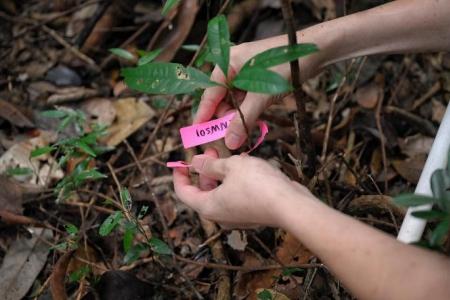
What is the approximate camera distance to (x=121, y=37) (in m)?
2.42

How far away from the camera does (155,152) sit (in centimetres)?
206

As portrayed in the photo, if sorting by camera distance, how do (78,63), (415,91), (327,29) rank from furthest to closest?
(78,63) → (415,91) → (327,29)

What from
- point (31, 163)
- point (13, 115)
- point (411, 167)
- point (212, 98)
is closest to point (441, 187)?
point (212, 98)

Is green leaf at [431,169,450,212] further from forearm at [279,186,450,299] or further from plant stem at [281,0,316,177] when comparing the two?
plant stem at [281,0,316,177]

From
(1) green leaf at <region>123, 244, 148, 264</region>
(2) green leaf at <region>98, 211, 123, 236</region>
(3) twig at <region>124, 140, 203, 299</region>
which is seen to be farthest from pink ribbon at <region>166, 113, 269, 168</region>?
(3) twig at <region>124, 140, 203, 299</region>

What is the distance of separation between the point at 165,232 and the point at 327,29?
0.86 meters

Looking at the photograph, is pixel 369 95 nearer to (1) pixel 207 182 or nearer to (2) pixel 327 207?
(1) pixel 207 182

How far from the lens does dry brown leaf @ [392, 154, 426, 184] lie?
1.85 metres

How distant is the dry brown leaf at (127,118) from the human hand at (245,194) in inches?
34.5

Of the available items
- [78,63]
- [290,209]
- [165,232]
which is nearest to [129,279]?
[165,232]

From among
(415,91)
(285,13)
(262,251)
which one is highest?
(285,13)

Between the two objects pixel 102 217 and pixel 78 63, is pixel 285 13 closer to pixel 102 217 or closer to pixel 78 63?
pixel 102 217

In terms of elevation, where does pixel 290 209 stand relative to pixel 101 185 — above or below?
above

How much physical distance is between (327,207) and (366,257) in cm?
12
